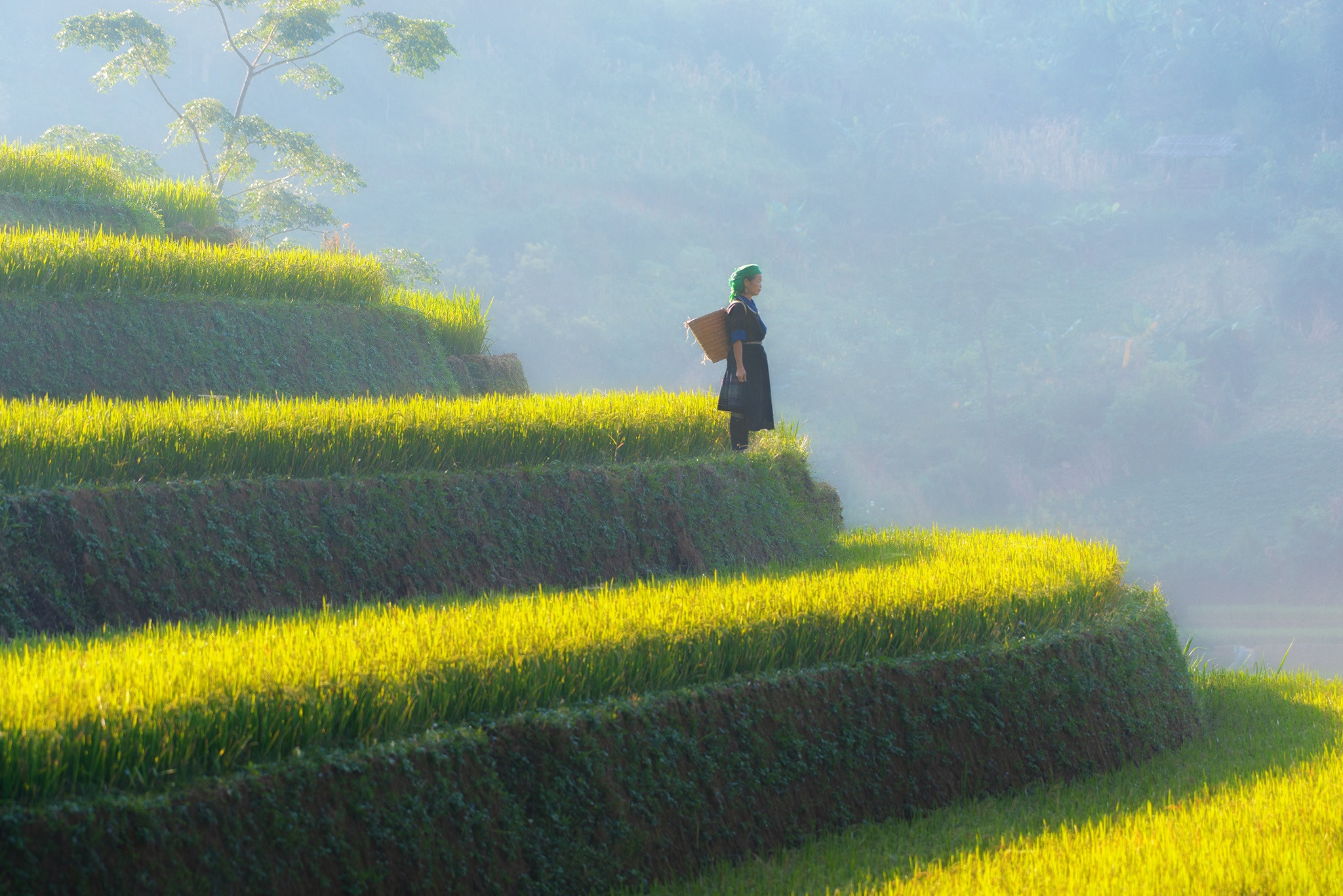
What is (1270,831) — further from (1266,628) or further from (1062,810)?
(1266,628)

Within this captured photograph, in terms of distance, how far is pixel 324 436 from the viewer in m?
7.98

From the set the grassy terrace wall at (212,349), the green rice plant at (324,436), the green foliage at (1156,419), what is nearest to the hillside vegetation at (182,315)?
the grassy terrace wall at (212,349)

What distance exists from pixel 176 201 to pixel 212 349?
5.61 metres

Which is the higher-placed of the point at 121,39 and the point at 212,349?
the point at 121,39

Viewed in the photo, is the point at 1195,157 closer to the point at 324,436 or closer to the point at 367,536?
the point at 324,436

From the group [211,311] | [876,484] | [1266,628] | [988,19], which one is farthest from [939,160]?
[211,311]

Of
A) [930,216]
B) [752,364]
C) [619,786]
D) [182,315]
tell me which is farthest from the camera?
[930,216]

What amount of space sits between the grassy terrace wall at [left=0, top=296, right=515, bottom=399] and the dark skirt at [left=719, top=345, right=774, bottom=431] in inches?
158

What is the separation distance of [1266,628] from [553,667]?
4425 cm

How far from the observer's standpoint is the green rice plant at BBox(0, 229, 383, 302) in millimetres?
9797

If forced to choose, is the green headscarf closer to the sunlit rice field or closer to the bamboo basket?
the bamboo basket

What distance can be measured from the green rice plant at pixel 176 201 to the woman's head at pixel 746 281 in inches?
345

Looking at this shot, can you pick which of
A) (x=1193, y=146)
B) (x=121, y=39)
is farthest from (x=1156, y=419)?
(x=121, y=39)

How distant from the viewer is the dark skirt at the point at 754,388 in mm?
9727
